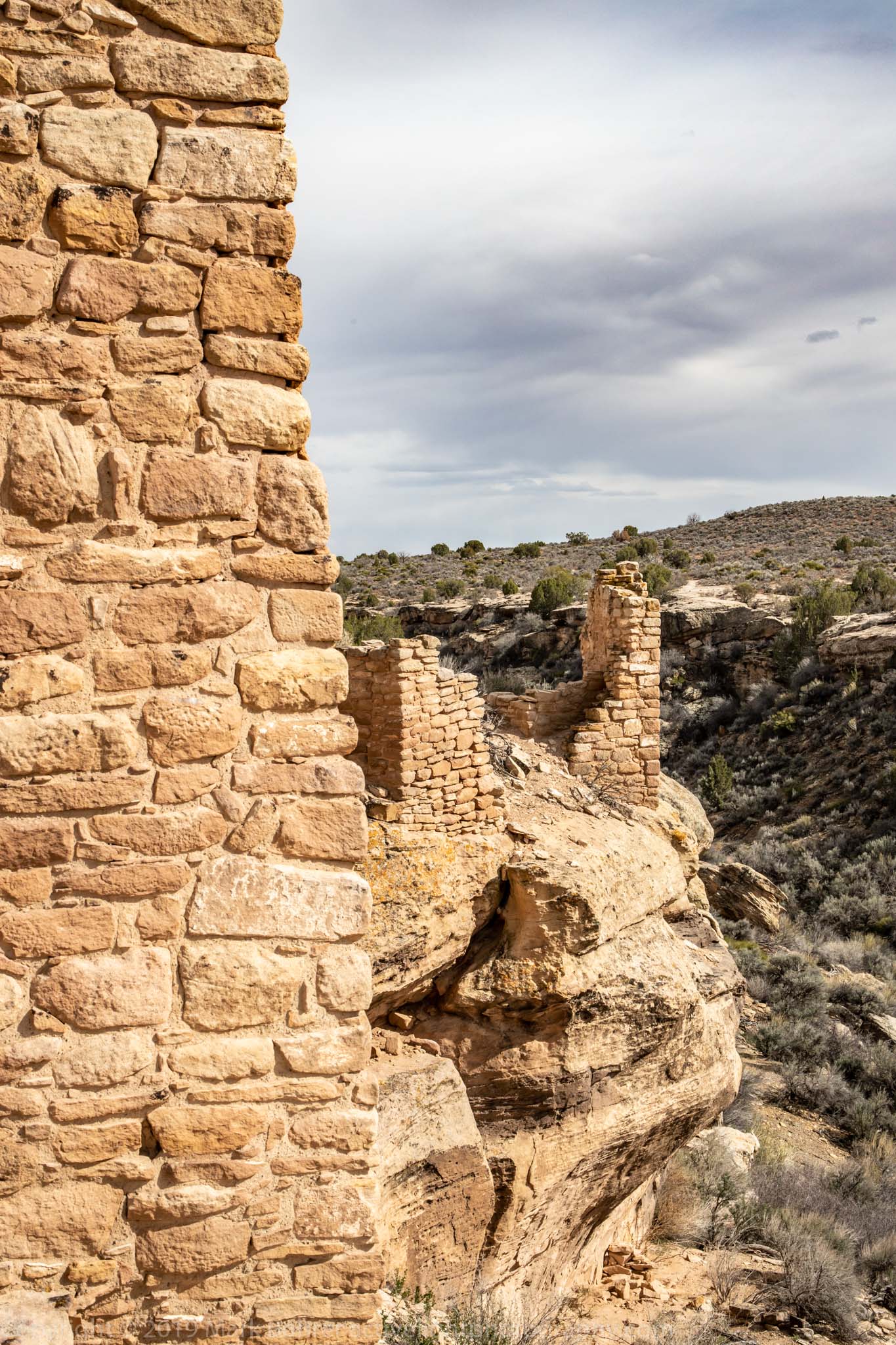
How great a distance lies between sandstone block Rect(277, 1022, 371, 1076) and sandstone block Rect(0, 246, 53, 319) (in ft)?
6.12

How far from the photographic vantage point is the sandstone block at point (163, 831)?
2361 millimetres

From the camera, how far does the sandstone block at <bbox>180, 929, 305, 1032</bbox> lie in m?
2.42

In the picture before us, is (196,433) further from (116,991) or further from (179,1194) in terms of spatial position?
(179,1194)

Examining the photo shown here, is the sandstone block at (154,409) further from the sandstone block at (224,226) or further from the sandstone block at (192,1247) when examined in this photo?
the sandstone block at (192,1247)

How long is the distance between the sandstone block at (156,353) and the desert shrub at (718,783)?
→ 18.6 meters

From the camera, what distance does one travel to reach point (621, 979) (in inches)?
253

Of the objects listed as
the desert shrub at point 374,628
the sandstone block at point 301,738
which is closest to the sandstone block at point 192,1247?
the sandstone block at point 301,738

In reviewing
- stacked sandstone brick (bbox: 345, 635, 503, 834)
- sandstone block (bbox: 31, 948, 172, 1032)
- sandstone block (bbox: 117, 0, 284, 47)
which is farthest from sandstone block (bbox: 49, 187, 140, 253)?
stacked sandstone brick (bbox: 345, 635, 503, 834)

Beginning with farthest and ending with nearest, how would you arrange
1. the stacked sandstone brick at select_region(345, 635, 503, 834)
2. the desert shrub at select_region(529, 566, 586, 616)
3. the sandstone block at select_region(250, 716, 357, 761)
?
1. the desert shrub at select_region(529, 566, 586, 616)
2. the stacked sandstone brick at select_region(345, 635, 503, 834)
3. the sandstone block at select_region(250, 716, 357, 761)

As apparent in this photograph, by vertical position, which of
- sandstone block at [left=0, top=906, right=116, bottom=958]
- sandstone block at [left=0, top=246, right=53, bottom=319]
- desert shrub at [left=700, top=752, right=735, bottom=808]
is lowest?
desert shrub at [left=700, top=752, right=735, bottom=808]

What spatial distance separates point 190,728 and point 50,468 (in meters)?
0.70

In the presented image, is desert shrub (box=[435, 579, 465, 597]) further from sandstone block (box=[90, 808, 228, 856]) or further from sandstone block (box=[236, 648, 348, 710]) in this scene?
sandstone block (box=[90, 808, 228, 856])

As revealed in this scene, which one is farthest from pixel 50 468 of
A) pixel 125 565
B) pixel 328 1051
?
pixel 328 1051

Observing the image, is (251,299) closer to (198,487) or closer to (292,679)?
(198,487)
